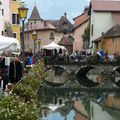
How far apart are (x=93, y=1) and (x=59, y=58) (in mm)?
21099

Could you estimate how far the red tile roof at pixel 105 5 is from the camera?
77.8 meters

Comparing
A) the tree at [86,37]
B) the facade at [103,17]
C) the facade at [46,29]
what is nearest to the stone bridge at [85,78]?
the facade at [103,17]

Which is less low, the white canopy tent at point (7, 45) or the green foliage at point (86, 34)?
the green foliage at point (86, 34)

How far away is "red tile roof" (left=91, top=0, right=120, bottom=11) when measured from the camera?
77.8 m

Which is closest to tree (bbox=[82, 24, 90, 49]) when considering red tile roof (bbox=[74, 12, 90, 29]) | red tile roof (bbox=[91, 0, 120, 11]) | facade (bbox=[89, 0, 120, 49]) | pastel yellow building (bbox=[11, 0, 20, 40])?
red tile roof (bbox=[74, 12, 90, 29])

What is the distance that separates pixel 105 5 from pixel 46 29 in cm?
4311

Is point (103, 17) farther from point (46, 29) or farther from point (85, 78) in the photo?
point (46, 29)

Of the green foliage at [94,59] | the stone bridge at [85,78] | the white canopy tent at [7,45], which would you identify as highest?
the white canopy tent at [7,45]

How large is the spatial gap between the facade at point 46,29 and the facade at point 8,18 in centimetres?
5028

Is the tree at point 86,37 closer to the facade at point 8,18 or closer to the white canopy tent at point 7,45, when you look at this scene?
the facade at point 8,18

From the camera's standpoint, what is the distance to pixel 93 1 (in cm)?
8025

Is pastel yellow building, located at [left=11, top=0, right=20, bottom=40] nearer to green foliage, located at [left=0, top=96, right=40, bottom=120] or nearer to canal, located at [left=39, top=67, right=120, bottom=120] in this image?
canal, located at [left=39, top=67, right=120, bottom=120]

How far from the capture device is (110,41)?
72.0 m

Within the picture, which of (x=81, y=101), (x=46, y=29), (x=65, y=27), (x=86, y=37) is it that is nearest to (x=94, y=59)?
(x=81, y=101)
